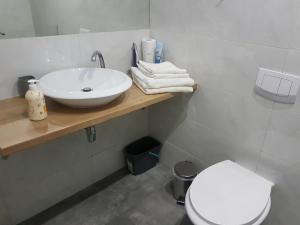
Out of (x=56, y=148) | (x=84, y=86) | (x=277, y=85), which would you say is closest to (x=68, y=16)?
(x=84, y=86)

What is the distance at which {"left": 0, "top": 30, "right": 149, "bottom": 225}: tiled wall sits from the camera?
1242 millimetres

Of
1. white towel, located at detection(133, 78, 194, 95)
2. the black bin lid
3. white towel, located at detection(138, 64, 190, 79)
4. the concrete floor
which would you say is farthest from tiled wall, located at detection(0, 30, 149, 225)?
the black bin lid

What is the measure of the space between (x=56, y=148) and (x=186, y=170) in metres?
0.89

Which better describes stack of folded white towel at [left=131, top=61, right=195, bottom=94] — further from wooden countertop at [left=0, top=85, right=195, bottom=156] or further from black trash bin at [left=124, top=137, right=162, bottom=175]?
black trash bin at [left=124, top=137, right=162, bottom=175]

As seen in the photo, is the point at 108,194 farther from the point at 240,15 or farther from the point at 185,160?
the point at 240,15

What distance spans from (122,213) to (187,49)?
118 centimetres

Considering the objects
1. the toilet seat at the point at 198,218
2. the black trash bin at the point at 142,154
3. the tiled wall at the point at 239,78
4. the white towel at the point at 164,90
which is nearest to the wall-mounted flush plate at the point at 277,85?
the tiled wall at the point at 239,78

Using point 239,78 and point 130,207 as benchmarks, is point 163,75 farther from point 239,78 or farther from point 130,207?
point 130,207

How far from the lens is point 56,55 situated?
52.8 inches

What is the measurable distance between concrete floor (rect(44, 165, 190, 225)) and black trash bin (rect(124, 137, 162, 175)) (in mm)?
101

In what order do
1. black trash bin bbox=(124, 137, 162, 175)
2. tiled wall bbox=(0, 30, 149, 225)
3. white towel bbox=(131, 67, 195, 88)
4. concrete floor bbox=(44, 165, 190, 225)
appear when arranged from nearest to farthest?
tiled wall bbox=(0, 30, 149, 225) → white towel bbox=(131, 67, 195, 88) → concrete floor bbox=(44, 165, 190, 225) → black trash bin bbox=(124, 137, 162, 175)

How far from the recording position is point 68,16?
1.37 metres

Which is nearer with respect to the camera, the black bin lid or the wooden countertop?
the wooden countertop

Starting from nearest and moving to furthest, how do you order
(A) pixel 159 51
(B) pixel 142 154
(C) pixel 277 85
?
(C) pixel 277 85, (A) pixel 159 51, (B) pixel 142 154
